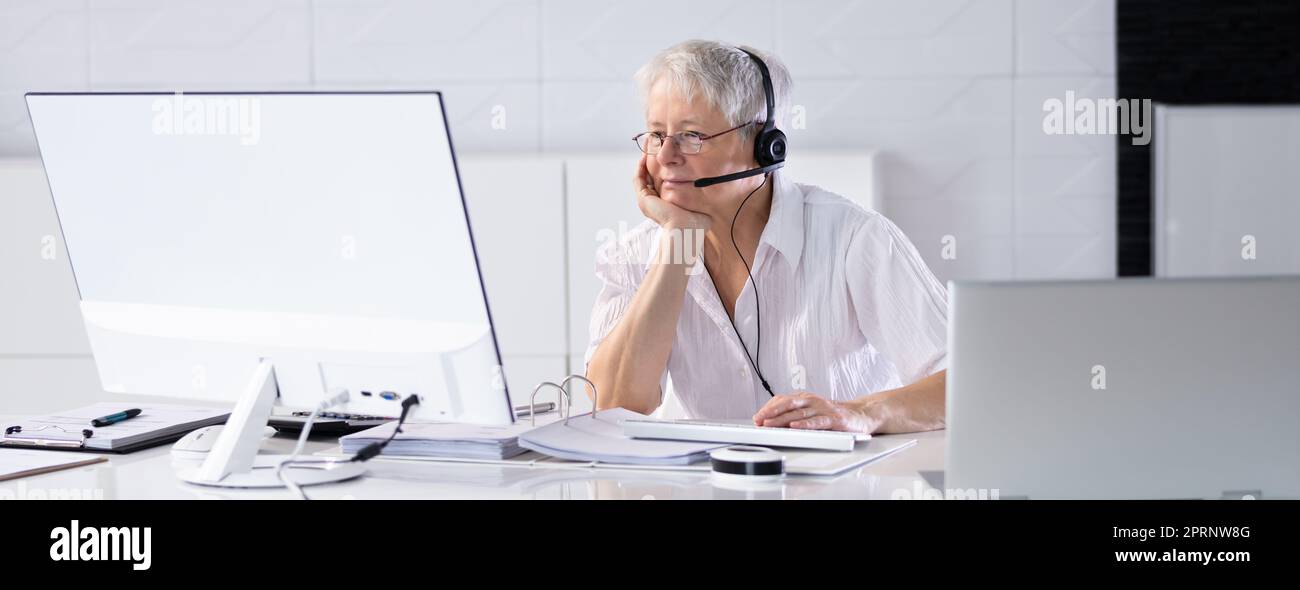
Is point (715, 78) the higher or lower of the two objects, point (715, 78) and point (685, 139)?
the higher

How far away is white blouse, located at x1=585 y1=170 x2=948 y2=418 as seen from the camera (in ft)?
6.48

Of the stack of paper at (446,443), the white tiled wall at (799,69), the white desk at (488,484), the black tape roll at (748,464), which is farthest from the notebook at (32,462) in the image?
the white tiled wall at (799,69)

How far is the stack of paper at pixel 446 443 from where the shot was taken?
1.42m

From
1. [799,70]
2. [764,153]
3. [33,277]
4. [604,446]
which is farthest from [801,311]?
[33,277]

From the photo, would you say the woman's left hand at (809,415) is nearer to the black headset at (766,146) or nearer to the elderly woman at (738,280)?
the elderly woman at (738,280)

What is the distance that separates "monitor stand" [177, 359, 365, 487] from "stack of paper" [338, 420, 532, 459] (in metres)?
0.11

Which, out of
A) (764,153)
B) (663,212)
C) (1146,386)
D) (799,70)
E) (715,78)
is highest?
(799,70)

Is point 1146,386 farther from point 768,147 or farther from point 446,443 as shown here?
point 768,147

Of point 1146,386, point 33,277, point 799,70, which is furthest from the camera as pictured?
point 799,70

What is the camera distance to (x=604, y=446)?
1423 millimetres

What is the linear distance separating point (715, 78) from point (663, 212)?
0.26 metres

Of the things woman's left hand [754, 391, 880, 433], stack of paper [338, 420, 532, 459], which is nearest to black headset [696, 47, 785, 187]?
woman's left hand [754, 391, 880, 433]

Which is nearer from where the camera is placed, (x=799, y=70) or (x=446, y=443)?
(x=446, y=443)

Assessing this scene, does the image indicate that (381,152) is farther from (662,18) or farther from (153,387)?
(662,18)
